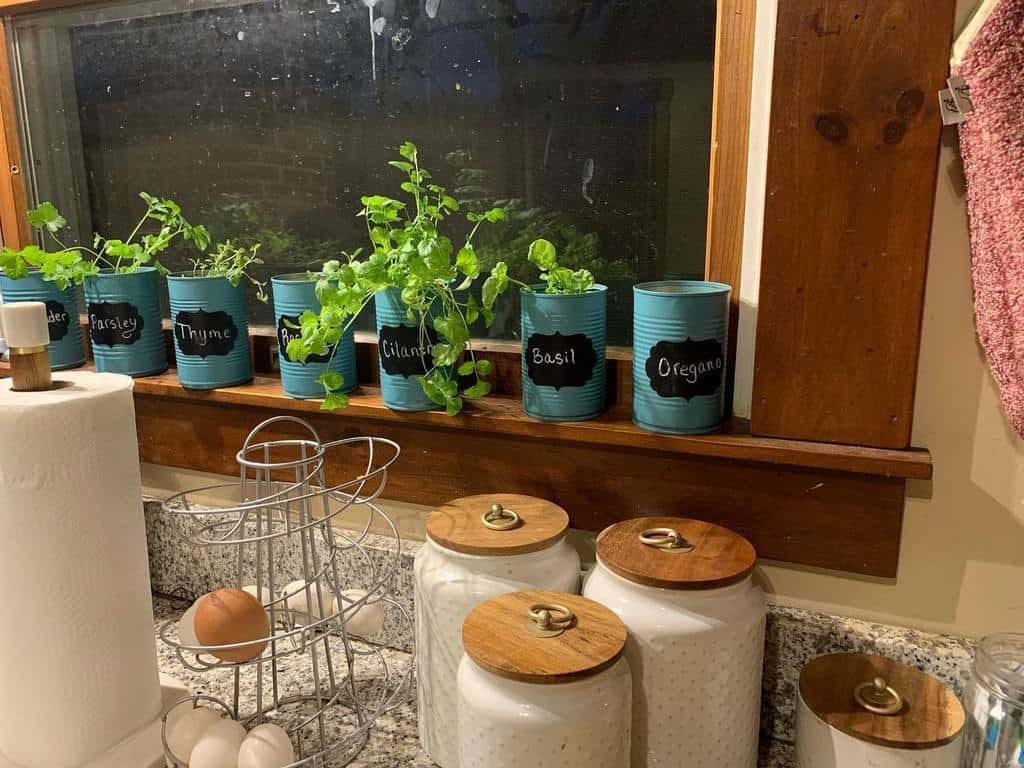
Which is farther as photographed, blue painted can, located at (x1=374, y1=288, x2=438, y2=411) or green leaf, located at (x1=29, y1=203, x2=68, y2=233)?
green leaf, located at (x1=29, y1=203, x2=68, y2=233)

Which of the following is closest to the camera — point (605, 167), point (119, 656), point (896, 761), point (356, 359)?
point (896, 761)

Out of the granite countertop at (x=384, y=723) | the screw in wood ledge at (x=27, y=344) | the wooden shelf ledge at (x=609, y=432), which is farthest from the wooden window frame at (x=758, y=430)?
the screw in wood ledge at (x=27, y=344)

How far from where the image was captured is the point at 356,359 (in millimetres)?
1100

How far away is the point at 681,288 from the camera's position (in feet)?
2.94

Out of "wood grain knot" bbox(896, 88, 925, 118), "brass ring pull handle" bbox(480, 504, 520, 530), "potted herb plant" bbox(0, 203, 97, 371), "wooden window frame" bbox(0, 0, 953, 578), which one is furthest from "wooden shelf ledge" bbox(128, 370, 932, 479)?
"wood grain knot" bbox(896, 88, 925, 118)

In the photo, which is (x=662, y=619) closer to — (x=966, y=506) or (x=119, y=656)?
(x=966, y=506)

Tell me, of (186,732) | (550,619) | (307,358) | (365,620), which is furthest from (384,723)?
(307,358)

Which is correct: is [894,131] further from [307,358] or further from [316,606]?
[316,606]

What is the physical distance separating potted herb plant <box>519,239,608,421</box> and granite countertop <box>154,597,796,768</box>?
1.25 feet

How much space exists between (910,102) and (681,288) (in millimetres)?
282

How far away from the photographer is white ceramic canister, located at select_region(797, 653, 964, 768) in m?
0.68

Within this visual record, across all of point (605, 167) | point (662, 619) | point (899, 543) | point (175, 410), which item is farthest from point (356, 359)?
point (899, 543)

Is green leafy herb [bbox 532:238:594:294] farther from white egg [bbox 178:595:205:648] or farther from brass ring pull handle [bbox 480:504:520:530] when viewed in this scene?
white egg [bbox 178:595:205:648]

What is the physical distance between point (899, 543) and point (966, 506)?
2.9 inches
